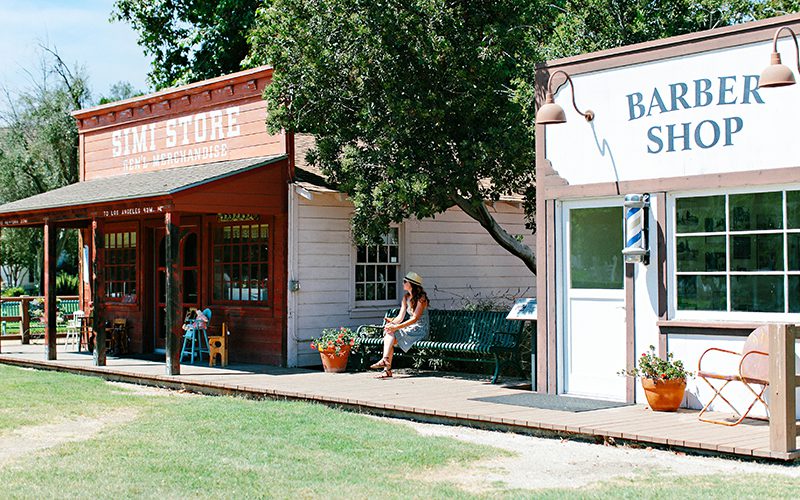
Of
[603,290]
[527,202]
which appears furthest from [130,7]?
[603,290]

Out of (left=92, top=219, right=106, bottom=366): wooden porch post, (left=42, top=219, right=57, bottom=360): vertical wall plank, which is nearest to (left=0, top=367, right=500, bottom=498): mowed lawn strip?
(left=92, top=219, right=106, bottom=366): wooden porch post

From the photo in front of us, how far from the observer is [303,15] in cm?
1421

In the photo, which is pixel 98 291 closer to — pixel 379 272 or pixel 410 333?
pixel 379 272

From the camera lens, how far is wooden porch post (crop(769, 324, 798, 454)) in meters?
8.11

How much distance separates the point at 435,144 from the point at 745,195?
16.5 feet

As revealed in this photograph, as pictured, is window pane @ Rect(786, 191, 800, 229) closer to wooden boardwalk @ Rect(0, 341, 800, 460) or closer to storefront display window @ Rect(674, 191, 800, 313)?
storefront display window @ Rect(674, 191, 800, 313)

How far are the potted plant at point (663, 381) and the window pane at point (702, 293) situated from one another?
23.4 inches

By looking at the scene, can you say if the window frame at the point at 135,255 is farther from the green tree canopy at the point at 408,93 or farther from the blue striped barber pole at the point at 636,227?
the blue striped barber pole at the point at 636,227

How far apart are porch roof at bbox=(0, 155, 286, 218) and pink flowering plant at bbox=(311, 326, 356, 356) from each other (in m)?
2.69

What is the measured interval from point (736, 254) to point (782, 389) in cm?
228

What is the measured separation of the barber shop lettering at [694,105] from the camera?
10242mm

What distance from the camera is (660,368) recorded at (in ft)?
34.0

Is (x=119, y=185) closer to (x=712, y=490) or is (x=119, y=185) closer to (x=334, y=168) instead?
(x=334, y=168)

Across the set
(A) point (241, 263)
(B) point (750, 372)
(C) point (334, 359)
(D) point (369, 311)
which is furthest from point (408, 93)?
(B) point (750, 372)
